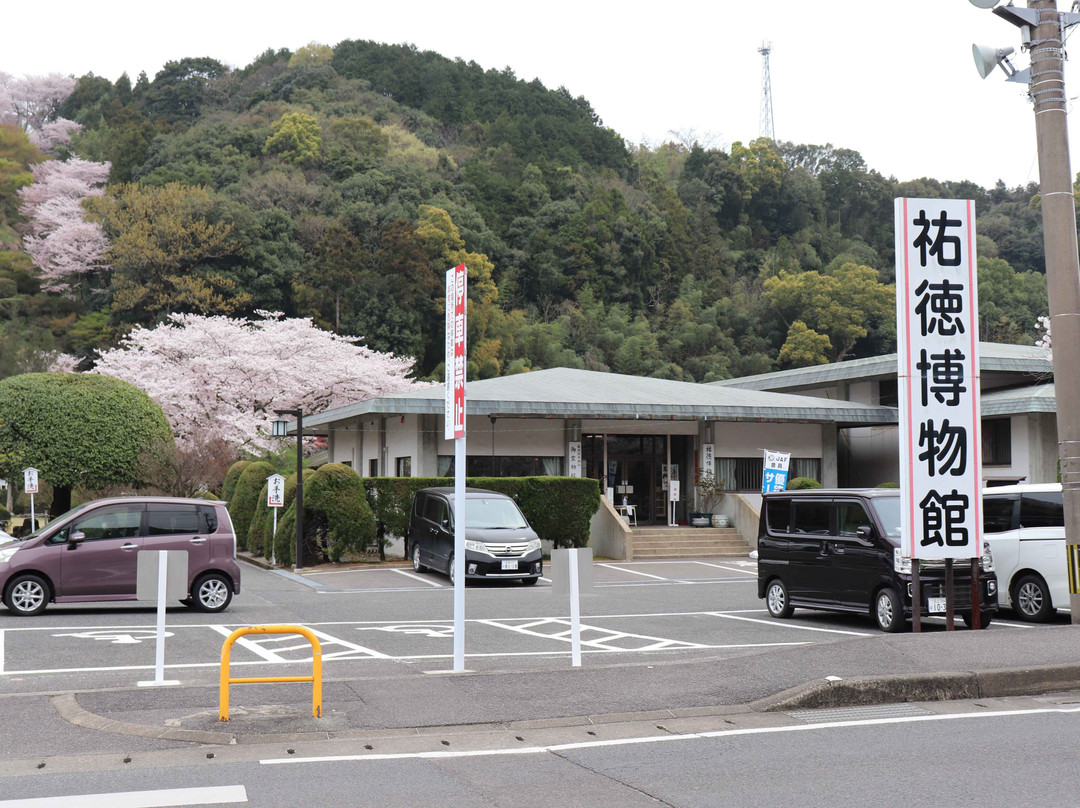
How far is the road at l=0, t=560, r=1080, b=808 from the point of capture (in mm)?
5957

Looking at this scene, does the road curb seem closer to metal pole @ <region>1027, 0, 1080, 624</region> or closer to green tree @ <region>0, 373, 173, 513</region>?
metal pole @ <region>1027, 0, 1080, 624</region>

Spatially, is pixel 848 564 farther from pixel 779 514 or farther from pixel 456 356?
pixel 456 356

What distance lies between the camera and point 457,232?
5922 centimetres

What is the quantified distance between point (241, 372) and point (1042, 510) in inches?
1348

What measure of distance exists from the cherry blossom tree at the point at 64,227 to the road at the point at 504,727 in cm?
4775

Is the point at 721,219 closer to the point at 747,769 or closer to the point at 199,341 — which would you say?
the point at 199,341

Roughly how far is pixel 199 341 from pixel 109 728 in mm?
38992

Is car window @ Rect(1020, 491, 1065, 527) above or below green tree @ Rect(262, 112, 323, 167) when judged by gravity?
below

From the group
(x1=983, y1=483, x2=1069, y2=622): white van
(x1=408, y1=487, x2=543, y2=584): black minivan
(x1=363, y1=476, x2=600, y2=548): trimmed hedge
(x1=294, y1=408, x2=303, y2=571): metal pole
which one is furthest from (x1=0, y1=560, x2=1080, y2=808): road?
(x1=363, y1=476, x2=600, y2=548): trimmed hedge

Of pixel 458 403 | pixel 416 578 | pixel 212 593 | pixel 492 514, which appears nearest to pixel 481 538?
pixel 492 514

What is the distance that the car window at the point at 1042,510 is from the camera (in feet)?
48.0

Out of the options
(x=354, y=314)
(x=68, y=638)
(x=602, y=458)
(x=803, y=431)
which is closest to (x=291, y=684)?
(x=68, y=638)

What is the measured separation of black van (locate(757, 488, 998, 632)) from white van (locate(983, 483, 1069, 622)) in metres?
0.72

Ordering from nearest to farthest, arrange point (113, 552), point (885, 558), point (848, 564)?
1. point (885, 558)
2. point (848, 564)
3. point (113, 552)
